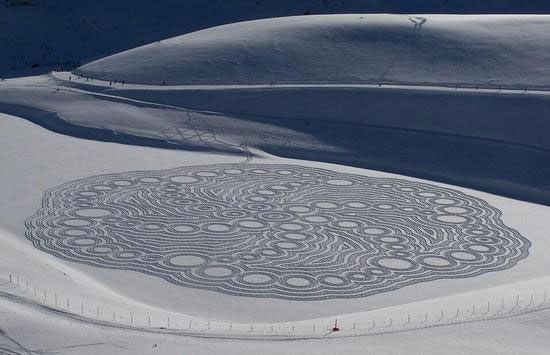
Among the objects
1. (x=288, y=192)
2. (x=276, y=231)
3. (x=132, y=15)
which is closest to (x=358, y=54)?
(x=288, y=192)

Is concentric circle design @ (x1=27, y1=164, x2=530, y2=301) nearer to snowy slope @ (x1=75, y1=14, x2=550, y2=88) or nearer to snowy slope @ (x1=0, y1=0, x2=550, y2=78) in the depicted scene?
snowy slope @ (x1=75, y1=14, x2=550, y2=88)

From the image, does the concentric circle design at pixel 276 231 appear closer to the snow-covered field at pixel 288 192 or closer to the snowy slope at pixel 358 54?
the snow-covered field at pixel 288 192

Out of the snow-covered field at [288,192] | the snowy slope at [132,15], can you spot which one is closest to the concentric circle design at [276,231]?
the snow-covered field at [288,192]

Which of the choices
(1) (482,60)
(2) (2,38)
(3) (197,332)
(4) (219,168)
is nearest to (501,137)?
(1) (482,60)

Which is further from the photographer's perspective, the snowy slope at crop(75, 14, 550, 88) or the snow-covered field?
the snowy slope at crop(75, 14, 550, 88)

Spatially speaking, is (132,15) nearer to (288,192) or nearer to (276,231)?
(288,192)

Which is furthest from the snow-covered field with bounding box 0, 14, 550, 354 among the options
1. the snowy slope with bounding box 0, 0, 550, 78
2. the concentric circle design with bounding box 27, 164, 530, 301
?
the snowy slope with bounding box 0, 0, 550, 78
